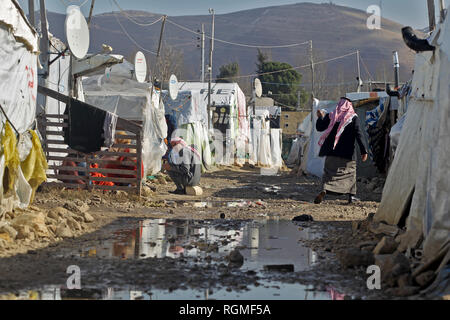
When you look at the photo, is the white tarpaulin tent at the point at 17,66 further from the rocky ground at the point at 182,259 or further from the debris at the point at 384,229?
the debris at the point at 384,229

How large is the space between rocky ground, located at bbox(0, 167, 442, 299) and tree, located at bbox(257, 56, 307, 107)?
148 ft

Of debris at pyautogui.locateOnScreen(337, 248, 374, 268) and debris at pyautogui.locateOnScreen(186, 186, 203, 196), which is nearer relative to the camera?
debris at pyautogui.locateOnScreen(337, 248, 374, 268)

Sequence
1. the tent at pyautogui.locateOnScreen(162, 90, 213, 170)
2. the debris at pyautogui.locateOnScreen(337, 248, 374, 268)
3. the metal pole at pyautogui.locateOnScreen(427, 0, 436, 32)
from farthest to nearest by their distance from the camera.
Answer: the tent at pyautogui.locateOnScreen(162, 90, 213, 170) → the metal pole at pyautogui.locateOnScreen(427, 0, 436, 32) → the debris at pyautogui.locateOnScreen(337, 248, 374, 268)

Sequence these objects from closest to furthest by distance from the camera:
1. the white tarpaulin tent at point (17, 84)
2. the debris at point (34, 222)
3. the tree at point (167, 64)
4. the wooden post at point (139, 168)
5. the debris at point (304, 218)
Answer: the debris at point (34, 222)
the white tarpaulin tent at point (17, 84)
the debris at point (304, 218)
the wooden post at point (139, 168)
the tree at point (167, 64)

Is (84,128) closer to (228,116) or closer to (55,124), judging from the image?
(55,124)

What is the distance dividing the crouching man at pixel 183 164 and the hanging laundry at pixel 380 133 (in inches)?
163

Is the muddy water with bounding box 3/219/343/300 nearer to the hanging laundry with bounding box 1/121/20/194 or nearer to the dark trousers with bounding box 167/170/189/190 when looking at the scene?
the hanging laundry with bounding box 1/121/20/194

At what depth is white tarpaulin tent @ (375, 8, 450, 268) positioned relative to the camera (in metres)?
5.01

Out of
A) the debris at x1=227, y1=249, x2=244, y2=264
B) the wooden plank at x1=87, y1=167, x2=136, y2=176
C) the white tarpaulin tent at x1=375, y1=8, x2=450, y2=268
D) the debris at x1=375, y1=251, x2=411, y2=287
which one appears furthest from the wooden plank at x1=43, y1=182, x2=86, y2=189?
the debris at x1=375, y1=251, x2=411, y2=287

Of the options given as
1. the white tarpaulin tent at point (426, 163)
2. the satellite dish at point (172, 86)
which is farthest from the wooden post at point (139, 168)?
the satellite dish at point (172, 86)

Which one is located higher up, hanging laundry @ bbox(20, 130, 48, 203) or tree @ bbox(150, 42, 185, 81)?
tree @ bbox(150, 42, 185, 81)

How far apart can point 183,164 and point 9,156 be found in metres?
5.60

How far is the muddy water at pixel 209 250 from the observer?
4.38m
